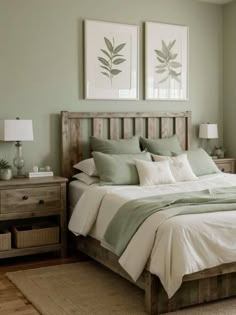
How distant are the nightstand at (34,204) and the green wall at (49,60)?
483 mm

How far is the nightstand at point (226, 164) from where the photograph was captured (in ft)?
18.5

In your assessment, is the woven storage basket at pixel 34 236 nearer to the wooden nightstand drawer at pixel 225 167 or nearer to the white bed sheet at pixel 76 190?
the white bed sheet at pixel 76 190

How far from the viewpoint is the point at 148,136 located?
5379mm

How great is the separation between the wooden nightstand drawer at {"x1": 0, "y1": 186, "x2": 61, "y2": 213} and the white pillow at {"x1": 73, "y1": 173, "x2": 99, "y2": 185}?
276mm

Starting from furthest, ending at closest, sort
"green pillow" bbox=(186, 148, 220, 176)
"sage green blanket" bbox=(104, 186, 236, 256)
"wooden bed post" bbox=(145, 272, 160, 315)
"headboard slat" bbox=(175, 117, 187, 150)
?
"headboard slat" bbox=(175, 117, 187, 150)
"green pillow" bbox=(186, 148, 220, 176)
"sage green blanket" bbox=(104, 186, 236, 256)
"wooden bed post" bbox=(145, 272, 160, 315)

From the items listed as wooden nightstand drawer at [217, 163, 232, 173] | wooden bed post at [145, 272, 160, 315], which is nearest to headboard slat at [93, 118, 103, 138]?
wooden nightstand drawer at [217, 163, 232, 173]

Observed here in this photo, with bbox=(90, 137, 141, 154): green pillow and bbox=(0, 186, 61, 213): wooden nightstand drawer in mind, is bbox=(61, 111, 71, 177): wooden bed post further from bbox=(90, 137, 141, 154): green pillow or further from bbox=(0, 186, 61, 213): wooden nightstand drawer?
bbox=(0, 186, 61, 213): wooden nightstand drawer

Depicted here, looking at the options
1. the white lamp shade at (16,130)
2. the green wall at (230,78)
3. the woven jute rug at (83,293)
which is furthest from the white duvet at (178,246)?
the green wall at (230,78)

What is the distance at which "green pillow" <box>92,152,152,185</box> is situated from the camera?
436cm

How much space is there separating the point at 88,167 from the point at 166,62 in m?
1.67

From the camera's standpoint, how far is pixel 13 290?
368cm

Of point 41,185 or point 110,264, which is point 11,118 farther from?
point 110,264

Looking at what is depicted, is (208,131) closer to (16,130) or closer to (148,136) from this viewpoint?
(148,136)

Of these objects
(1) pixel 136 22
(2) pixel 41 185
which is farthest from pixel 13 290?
(1) pixel 136 22
